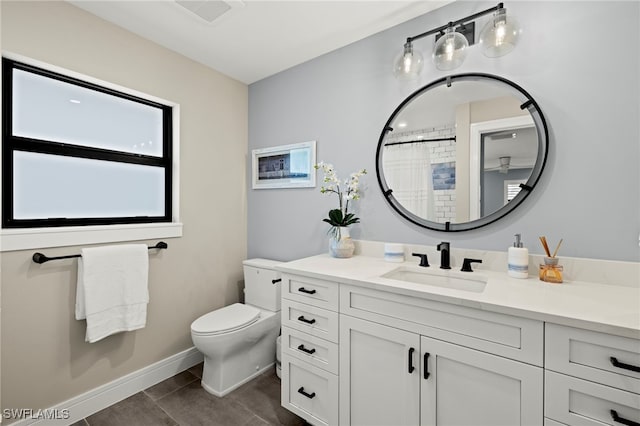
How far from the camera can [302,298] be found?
1.60 m

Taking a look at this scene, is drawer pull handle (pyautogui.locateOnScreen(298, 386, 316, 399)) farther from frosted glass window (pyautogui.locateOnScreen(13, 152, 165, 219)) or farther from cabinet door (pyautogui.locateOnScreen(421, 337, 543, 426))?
frosted glass window (pyautogui.locateOnScreen(13, 152, 165, 219))

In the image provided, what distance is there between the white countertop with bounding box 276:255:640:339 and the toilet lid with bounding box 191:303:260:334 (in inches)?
26.7

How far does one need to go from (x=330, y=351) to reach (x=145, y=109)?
2.14 metres

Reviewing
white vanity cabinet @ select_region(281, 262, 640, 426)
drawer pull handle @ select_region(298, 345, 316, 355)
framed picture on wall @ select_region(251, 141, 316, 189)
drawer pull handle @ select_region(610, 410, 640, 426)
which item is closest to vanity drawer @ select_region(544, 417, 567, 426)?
white vanity cabinet @ select_region(281, 262, 640, 426)

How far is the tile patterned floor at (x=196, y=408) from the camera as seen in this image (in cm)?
173

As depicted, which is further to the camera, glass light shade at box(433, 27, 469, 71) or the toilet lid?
the toilet lid

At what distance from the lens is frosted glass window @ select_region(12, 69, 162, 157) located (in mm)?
1641

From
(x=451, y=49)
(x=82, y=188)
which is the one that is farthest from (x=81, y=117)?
(x=451, y=49)

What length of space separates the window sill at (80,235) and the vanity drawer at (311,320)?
114cm

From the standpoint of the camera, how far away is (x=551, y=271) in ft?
4.39

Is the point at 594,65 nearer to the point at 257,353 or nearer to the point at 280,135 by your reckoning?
the point at 280,135

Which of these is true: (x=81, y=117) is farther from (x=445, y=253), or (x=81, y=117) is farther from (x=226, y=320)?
(x=445, y=253)

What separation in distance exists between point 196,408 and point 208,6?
2469mm

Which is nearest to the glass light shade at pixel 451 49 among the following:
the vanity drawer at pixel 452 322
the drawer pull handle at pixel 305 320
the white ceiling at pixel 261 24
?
the white ceiling at pixel 261 24
